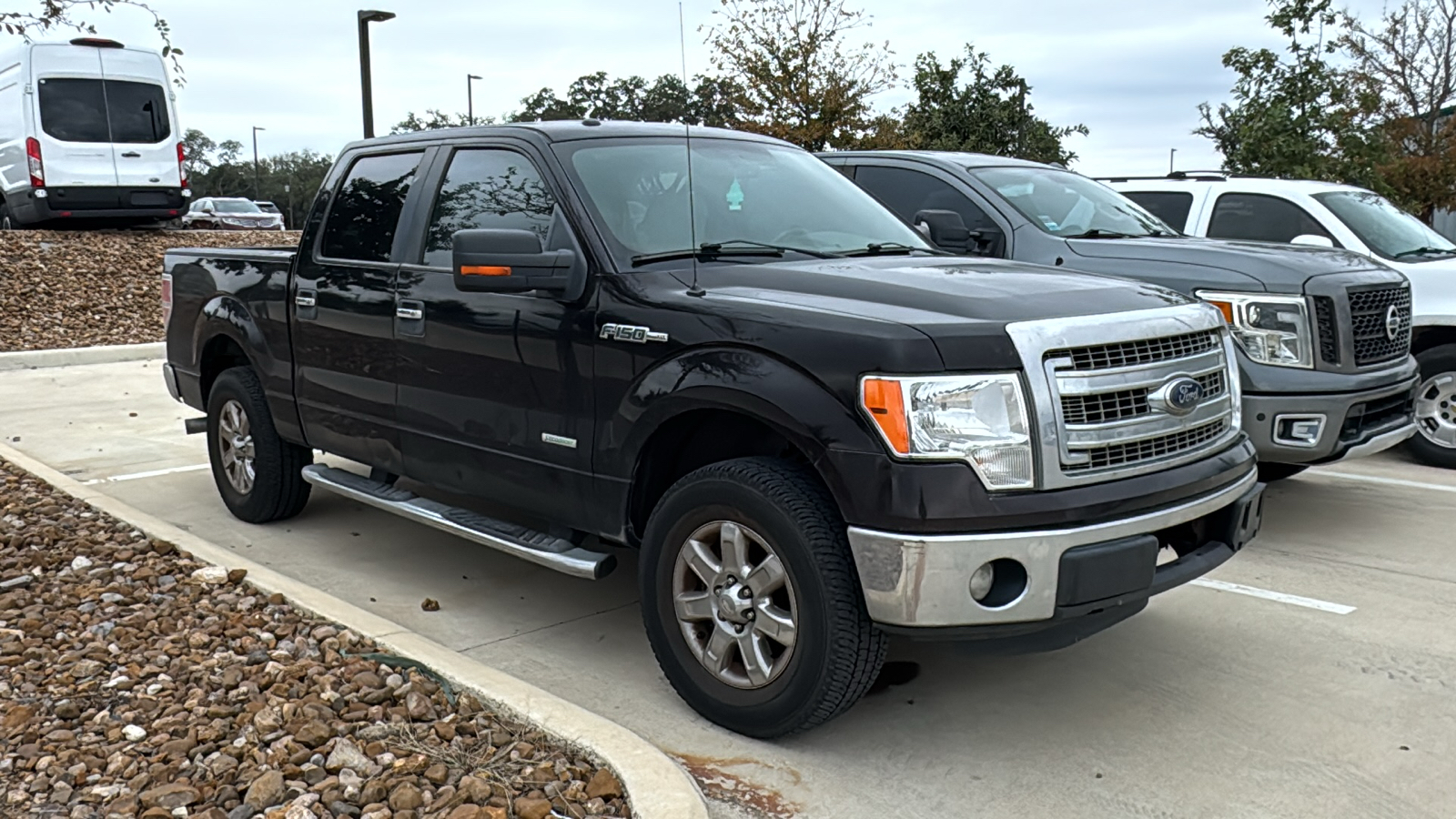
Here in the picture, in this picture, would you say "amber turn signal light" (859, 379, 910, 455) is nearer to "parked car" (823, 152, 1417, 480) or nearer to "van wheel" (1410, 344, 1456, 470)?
"parked car" (823, 152, 1417, 480)

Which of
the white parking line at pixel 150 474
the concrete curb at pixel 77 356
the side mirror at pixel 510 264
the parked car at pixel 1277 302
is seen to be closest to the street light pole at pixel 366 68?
the concrete curb at pixel 77 356

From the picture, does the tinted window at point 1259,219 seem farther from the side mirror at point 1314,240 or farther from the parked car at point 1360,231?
the side mirror at point 1314,240

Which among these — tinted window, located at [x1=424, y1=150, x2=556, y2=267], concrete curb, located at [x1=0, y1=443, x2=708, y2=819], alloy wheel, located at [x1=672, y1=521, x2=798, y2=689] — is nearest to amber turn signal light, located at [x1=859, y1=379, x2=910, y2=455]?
alloy wheel, located at [x1=672, y1=521, x2=798, y2=689]

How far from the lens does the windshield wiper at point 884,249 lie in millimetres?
4605

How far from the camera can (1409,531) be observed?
6.28 m

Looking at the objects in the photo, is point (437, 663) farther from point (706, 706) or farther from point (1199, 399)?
point (1199, 399)

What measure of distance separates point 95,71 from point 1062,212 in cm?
1564

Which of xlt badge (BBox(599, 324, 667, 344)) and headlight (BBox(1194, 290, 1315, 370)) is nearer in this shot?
xlt badge (BBox(599, 324, 667, 344))

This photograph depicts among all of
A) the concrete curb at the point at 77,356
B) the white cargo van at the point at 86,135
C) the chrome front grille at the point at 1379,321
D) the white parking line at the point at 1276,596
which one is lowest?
the white parking line at the point at 1276,596

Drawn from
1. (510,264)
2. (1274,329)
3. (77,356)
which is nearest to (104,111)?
(77,356)

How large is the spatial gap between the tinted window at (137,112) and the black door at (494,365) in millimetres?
15403

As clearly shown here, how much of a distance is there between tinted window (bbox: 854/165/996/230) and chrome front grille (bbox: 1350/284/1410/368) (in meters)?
2.02

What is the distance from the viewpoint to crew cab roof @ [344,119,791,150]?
4730mm

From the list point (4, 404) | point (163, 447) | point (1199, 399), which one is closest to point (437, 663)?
point (1199, 399)
